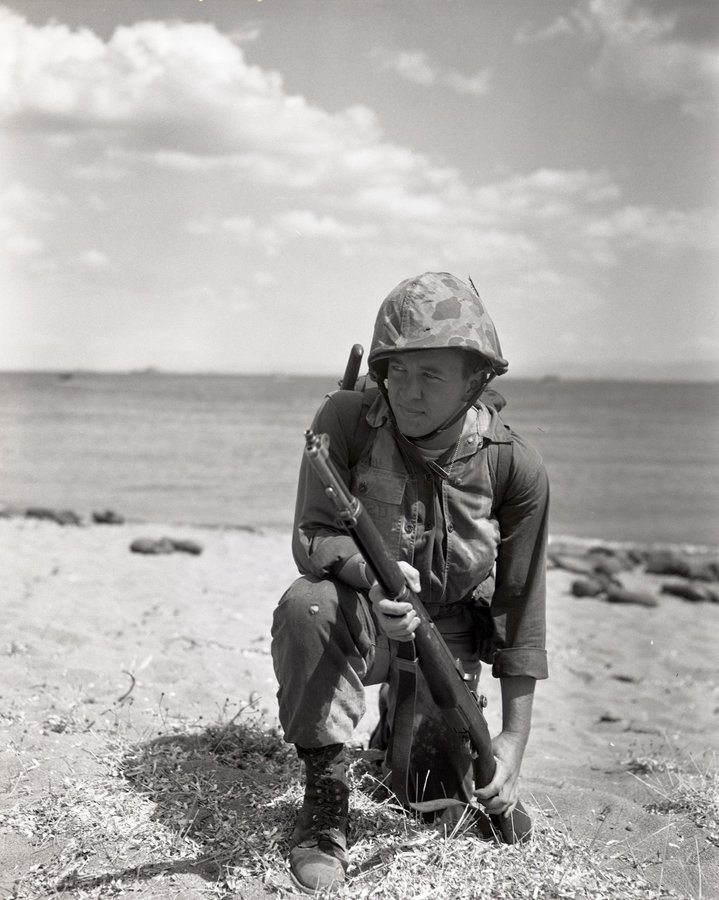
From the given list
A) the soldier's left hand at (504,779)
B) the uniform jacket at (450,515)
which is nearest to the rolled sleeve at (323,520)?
the uniform jacket at (450,515)

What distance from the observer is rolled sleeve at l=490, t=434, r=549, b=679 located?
3.03 meters

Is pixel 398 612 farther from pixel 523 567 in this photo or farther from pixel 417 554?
pixel 523 567

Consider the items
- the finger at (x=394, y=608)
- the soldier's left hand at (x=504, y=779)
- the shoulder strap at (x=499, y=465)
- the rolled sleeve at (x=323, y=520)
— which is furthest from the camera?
the shoulder strap at (x=499, y=465)

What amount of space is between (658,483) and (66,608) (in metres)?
18.3

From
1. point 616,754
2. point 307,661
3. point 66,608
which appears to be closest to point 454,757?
point 307,661

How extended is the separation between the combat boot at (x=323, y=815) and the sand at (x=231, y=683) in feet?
1.10

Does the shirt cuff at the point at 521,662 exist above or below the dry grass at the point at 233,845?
above

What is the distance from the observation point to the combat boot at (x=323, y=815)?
2656 millimetres

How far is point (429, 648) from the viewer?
2666 mm

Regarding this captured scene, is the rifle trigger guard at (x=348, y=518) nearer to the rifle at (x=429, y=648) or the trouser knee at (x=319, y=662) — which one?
the rifle at (x=429, y=648)

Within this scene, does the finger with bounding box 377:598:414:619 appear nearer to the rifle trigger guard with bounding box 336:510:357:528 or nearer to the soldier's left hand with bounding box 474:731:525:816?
the rifle trigger guard with bounding box 336:510:357:528

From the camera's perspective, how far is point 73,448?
82.5 feet

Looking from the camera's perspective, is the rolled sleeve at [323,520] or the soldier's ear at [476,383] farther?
the soldier's ear at [476,383]

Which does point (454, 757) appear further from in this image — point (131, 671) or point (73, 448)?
point (73, 448)
